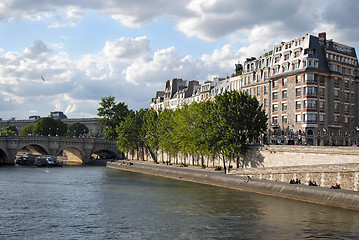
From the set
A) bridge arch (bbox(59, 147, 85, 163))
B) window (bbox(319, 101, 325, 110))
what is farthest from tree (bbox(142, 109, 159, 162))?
window (bbox(319, 101, 325, 110))

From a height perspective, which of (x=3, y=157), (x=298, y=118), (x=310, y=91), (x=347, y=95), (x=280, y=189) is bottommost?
(x=280, y=189)

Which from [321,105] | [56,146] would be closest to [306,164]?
[321,105]

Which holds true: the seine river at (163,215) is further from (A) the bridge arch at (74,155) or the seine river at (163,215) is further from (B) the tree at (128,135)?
(A) the bridge arch at (74,155)

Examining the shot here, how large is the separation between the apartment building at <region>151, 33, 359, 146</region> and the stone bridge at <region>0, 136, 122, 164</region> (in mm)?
59582

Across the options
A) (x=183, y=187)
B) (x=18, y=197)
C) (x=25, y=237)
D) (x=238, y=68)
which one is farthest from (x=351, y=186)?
(x=238, y=68)

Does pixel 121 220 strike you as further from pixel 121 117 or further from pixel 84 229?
pixel 121 117

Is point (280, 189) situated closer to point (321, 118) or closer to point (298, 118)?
point (298, 118)

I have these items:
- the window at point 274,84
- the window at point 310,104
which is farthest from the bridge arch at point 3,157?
the window at point 310,104

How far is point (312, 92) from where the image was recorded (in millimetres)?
73625

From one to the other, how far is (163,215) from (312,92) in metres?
44.1

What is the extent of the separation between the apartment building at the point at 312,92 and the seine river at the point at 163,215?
25.2 m

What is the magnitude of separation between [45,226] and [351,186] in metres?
32.2

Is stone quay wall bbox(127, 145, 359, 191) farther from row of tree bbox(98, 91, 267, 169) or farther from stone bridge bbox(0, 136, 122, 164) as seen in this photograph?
stone bridge bbox(0, 136, 122, 164)

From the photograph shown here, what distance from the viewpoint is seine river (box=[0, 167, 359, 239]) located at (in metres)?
32.6
